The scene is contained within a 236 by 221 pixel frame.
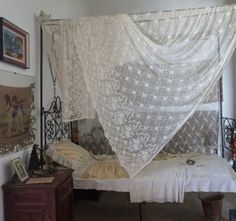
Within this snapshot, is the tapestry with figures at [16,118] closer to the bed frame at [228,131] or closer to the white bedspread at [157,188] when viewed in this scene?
the white bedspread at [157,188]

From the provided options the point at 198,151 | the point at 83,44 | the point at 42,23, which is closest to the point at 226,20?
the point at 83,44

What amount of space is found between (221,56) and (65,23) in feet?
4.45

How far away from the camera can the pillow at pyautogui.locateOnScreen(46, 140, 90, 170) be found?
10.2ft

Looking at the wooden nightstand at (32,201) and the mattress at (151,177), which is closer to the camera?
the wooden nightstand at (32,201)

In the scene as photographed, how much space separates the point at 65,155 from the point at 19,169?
766 mm

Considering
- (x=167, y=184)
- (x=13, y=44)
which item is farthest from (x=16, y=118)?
(x=167, y=184)

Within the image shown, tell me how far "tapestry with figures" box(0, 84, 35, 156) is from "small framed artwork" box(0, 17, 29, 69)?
0.22m

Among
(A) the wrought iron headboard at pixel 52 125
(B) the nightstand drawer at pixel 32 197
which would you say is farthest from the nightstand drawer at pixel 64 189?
(A) the wrought iron headboard at pixel 52 125

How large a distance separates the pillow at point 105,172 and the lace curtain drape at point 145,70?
0.72 ft

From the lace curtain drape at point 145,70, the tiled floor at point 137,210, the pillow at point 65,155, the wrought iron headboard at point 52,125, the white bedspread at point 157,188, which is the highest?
the lace curtain drape at point 145,70

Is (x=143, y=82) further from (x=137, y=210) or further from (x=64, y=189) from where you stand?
(x=137, y=210)

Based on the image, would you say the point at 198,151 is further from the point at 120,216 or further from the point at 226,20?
the point at 226,20

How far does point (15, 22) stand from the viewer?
2615mm

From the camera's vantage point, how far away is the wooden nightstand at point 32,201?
2.23 m
